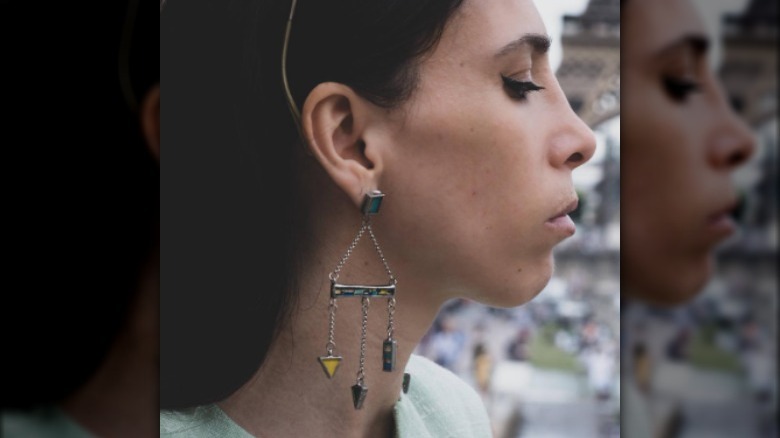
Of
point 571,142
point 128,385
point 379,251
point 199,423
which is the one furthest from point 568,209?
point 128,385

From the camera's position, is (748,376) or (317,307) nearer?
(317,307)

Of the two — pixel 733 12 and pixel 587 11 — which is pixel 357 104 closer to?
pixel 587 11

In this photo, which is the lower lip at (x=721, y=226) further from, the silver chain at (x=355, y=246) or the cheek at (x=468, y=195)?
the silver chain at (x=355, y=246)

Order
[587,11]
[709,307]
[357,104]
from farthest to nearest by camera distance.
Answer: [709,307]
[587,11]
[357,104]

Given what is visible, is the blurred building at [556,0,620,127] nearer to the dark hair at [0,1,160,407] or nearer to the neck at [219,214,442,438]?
the neck at [219,214,442,438]

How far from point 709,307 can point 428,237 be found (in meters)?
0.65

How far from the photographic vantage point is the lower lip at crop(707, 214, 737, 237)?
1.43m

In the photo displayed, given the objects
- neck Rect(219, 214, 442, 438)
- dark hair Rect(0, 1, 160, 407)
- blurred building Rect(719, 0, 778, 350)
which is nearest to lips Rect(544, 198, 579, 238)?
neck Rect(219, 214, 442, 438)

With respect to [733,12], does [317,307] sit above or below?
below

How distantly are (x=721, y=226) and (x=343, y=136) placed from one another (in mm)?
812

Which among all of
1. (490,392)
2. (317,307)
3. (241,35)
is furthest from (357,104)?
(490,392)

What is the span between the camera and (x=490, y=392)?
1344 millimetres

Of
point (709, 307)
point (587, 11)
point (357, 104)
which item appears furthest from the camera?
point (709, 307)

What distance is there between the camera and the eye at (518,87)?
4.05 ft
